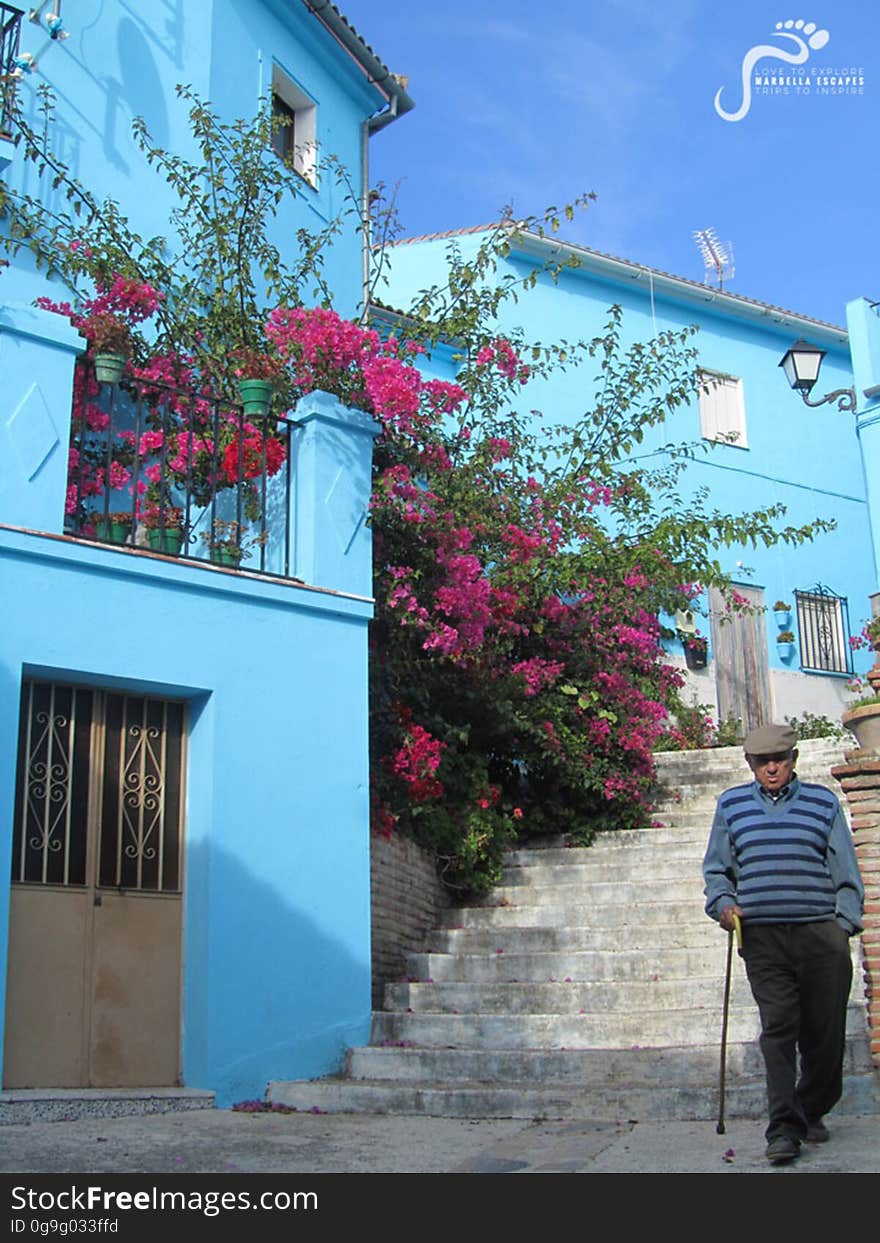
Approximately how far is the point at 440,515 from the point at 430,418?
676 mm

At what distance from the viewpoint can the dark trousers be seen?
5.52 metres

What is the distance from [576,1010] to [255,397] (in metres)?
4.00

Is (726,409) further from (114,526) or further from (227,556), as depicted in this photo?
(114,526)

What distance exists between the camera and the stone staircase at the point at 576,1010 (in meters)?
6.79

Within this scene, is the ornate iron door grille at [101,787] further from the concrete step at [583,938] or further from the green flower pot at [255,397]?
the concrete step at [583,938]

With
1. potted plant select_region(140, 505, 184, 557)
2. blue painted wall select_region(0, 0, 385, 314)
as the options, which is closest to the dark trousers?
potted plant select_region(140, 505, 184, 557)

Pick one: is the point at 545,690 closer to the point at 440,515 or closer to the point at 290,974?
the point at 440,515

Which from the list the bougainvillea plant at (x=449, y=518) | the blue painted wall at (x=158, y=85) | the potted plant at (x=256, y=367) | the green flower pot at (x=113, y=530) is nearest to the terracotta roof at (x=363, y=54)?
the blue painted wall at (x=158, y=85)

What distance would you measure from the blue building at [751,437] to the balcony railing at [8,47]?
764 cm

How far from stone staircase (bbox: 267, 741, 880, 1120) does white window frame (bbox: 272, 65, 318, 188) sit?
7.41m

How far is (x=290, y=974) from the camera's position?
7.76m

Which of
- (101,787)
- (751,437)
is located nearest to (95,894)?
(101,787)

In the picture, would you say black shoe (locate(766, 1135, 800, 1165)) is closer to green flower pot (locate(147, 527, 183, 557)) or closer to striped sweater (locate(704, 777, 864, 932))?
striped sweater (locate(704, 777, 864, 932))

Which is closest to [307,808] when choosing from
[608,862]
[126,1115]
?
[126,1115]
